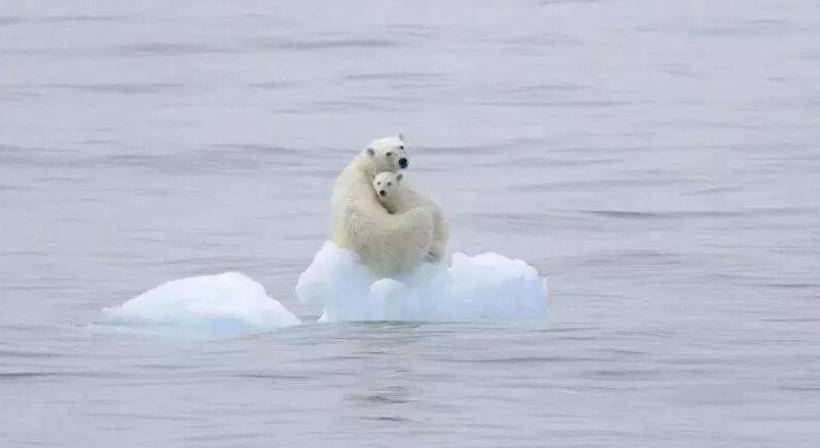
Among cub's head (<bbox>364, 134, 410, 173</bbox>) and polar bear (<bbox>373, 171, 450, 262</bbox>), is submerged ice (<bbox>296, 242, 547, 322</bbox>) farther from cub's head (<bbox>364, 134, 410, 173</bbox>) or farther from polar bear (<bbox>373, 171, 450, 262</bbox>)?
cub's head (<bbox>364, 134, 410, 173</bbox>)

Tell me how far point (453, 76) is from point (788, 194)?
396 inches

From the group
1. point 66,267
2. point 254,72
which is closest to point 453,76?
point 254,72

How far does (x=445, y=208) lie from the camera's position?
1781cm

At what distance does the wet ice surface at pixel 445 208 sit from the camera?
11047 mm

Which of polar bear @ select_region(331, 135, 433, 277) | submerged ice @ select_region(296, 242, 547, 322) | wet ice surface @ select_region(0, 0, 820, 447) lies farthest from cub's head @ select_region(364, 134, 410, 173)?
wet ice surface @ select_region(0, 0, 820, 447)

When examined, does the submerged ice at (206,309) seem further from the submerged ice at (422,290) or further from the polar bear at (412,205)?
the polar bear at (412,205)

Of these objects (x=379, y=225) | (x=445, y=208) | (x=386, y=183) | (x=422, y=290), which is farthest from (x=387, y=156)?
(x=445, y=208)

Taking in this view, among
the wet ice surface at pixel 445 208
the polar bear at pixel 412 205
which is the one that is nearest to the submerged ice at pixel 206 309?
the wet ice surface at pixel 445 208

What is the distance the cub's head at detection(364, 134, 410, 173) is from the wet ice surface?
705 mm

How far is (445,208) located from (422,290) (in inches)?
214

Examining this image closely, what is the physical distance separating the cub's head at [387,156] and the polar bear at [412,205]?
1.9 inches

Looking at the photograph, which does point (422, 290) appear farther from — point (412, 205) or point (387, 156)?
point (387, 156)

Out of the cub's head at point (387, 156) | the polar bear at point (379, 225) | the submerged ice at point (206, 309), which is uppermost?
the cub's head at point (387, 156)

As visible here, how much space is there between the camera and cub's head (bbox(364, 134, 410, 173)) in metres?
12.4
